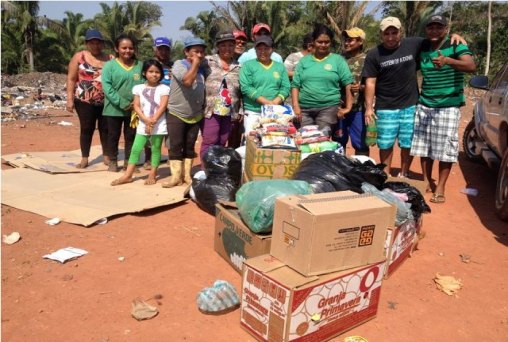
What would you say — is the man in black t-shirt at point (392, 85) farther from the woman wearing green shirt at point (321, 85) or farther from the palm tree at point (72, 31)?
the palm tree at point (72, 31)

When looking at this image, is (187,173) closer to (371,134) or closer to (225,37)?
(225,37)

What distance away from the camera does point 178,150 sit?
4879mm

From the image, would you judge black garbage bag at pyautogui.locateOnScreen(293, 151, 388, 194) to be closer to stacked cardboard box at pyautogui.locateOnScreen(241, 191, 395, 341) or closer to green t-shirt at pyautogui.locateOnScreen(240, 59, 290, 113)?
stacked cardboard box at pyautogui.locateOnScreen(241, 191, 395, 341)

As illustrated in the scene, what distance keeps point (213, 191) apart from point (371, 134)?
2046 millimetres

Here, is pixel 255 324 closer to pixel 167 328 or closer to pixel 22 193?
pixel 167 328

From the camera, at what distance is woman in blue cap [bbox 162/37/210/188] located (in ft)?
15.0

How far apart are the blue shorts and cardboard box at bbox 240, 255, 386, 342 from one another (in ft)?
8.78

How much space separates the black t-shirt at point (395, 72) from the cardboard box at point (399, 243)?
1.80 metres

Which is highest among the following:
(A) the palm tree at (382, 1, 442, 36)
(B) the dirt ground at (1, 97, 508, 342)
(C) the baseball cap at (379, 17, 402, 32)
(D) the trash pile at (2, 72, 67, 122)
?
(A) the palm tree at (382, 1, 442, 36)

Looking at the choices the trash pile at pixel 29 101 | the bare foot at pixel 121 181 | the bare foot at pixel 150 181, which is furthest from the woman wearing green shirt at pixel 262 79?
the trash pile at pixel 29 101

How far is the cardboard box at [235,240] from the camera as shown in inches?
112

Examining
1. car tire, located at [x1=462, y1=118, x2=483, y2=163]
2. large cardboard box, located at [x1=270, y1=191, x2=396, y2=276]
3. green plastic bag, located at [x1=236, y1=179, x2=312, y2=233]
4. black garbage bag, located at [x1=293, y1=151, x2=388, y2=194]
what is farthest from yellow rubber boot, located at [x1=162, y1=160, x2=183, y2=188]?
car tire, located at [x1=462, y1=118, x2=483, y2=163]

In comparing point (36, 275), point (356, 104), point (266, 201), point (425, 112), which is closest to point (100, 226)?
point (36, 275)

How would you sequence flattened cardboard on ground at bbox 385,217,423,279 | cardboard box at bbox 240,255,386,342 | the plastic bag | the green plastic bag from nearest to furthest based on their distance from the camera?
cardboard box at bbox 240,255,386,342 < the green plastic bag < flattened cardboard on ground at bbox 385,217,423,279 < the plastic bag
